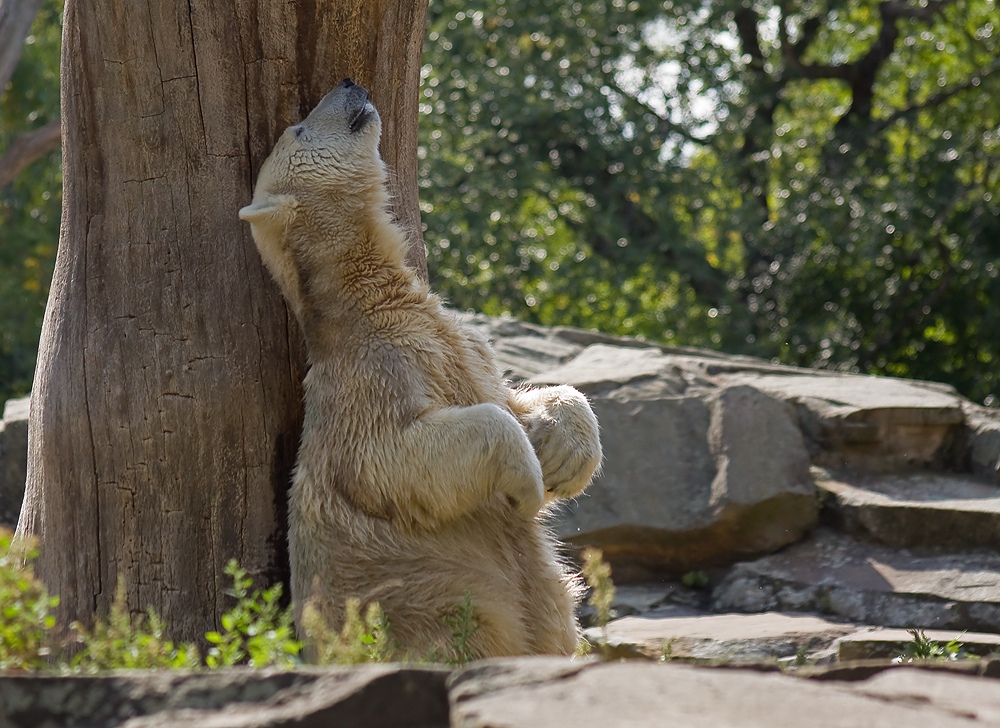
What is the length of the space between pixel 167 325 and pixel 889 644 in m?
→ 3.34

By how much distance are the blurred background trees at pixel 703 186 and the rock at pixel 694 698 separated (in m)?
10.7

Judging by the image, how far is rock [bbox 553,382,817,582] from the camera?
21.2ft

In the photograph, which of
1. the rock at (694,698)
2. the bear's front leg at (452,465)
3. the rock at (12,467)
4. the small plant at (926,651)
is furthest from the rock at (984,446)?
the rock at (12,467)

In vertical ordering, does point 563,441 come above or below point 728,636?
above

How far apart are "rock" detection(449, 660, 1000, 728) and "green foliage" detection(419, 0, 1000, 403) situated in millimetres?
10705

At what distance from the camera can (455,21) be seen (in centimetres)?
1355

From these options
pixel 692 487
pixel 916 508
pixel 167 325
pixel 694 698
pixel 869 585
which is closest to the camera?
pixel 694 698

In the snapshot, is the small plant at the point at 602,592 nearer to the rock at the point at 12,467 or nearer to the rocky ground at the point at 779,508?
the rocky ground at the point at 779,508

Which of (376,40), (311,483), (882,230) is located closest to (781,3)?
(882,230)

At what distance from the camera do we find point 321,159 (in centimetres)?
388

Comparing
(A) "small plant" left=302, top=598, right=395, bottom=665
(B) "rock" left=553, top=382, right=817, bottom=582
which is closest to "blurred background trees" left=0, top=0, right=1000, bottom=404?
(B) "rock" left=553, top=382, right=817, bottom=582

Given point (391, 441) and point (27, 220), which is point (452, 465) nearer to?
point (391, 441)

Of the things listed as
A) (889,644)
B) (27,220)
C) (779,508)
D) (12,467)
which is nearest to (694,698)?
(889,644)

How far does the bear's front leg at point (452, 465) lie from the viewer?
3.63m
